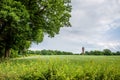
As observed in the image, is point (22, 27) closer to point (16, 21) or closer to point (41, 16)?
point (16, 21)

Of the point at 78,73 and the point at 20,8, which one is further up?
the point at 20,8

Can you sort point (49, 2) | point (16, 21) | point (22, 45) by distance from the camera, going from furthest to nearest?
point (22, 45) < point (49, 2) < point (16, 21)

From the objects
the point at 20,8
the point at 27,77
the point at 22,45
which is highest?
the point at 20,8

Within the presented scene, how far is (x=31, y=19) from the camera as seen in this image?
36.2 meters

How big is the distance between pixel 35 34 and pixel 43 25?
132cm

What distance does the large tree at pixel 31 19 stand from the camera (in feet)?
109

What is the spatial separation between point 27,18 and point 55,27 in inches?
165

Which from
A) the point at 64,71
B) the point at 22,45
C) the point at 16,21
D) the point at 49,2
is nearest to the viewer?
the point at 64,71

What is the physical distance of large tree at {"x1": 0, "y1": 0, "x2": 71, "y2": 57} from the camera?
3319cm

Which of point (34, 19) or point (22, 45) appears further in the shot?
point (22, 45)

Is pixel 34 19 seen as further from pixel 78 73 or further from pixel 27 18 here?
pixel 78 73

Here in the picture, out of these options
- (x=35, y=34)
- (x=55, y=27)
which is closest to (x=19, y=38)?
(x=35, y=34)

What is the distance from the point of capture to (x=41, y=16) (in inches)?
1455

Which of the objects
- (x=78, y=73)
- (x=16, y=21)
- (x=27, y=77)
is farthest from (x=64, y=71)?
(x=16, y=21)
